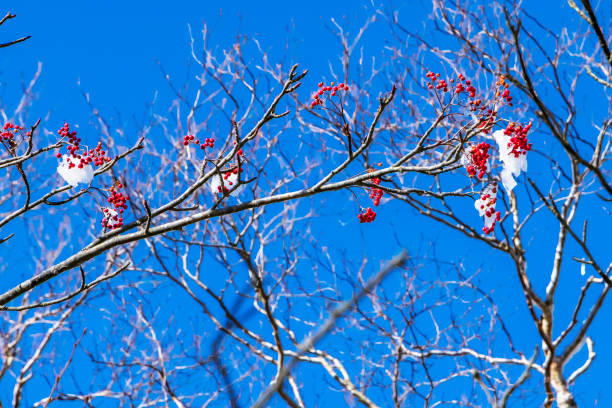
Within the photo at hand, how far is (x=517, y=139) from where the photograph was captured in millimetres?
2709

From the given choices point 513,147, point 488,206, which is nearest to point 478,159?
point 513,147

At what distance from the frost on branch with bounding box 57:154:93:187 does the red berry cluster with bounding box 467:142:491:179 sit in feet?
5.82

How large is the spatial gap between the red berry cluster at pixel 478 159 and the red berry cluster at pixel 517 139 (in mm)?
111

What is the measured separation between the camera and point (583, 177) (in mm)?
6258

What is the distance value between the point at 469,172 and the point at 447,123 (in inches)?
144

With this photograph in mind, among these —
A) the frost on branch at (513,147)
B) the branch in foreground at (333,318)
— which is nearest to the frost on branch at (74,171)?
the frost on branch at (513,147)

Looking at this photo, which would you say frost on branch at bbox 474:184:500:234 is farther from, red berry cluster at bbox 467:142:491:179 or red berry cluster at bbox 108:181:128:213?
red berry cluster at bbox 108:181:128:213

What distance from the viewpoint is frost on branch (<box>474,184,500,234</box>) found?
293 centimetres

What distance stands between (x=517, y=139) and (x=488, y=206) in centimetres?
40

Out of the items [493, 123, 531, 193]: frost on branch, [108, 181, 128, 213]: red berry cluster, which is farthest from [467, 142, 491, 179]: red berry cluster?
[108, 181, 128, 213]: red berry cluster

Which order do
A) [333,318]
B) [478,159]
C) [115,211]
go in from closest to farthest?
[333,318]
[478,159]
[115,211]

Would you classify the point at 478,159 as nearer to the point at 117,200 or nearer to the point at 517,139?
the point at 517,139

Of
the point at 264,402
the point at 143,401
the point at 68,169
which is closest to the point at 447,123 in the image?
the point at 68,169

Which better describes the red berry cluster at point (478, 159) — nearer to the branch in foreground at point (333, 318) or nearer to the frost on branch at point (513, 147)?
the frost on branch at point (513, 147)
